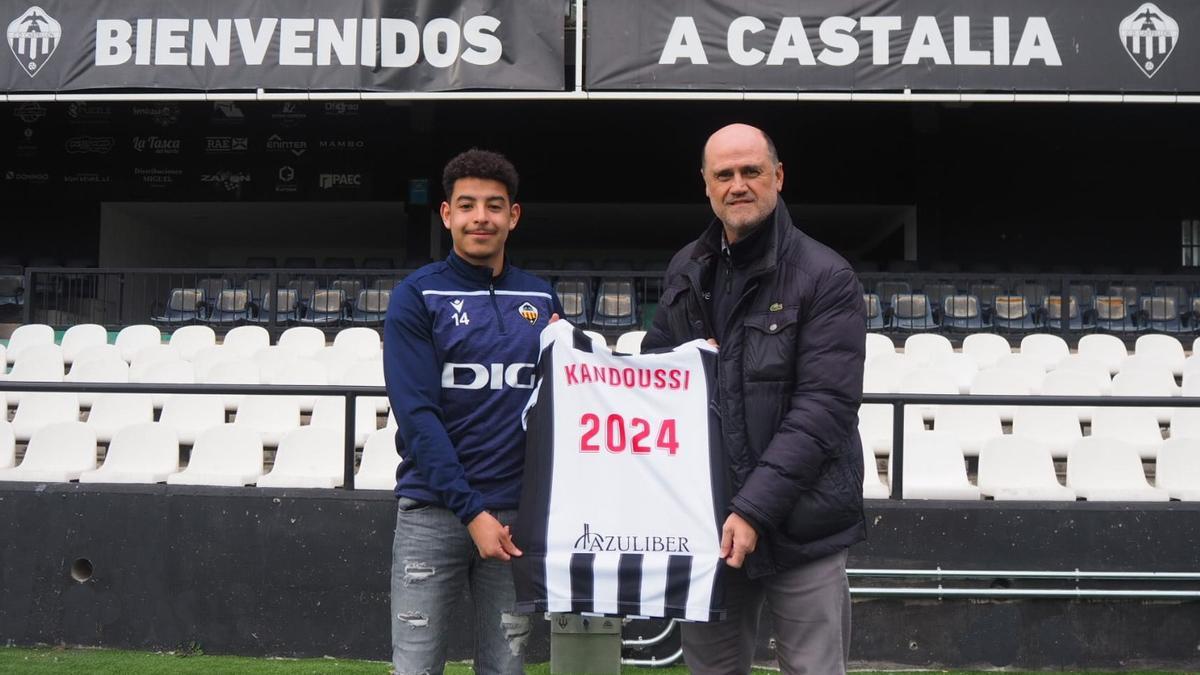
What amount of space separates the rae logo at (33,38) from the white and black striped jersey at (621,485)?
9773 millimetres

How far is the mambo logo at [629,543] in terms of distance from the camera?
2.63 meters

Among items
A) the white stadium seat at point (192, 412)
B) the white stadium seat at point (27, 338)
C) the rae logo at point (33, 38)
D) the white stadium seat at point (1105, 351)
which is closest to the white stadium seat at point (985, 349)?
the white stadium seat at point (1105, 351)

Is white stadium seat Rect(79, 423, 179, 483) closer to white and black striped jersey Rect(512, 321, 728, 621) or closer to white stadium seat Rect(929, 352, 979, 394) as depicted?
white and black striped jersey Rect(512, 321, 728, 621)

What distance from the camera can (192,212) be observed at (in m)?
17.9

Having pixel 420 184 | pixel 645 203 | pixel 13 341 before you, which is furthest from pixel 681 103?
pixel 13 341

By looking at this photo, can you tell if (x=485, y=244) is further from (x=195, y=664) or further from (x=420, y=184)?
(x=420, y=184)

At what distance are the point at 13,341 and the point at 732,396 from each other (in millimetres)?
9324

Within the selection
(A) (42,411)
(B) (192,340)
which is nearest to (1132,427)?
(A) (42,411)

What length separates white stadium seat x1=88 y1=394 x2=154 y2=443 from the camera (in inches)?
272

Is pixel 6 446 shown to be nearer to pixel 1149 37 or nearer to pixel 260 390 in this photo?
pixel 260 390

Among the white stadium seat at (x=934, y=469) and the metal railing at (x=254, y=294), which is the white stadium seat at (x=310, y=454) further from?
the metal railing at (x=254, y=294)

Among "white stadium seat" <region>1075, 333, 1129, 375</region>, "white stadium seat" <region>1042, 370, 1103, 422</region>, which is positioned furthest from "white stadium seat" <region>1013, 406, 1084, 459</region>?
"white stadium seat" <region>1075, 333, 1129, 375</region>

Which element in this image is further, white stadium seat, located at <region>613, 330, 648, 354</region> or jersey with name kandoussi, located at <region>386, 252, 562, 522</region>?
white stadium seat, located at <region>613, 330, 648, 354</region>

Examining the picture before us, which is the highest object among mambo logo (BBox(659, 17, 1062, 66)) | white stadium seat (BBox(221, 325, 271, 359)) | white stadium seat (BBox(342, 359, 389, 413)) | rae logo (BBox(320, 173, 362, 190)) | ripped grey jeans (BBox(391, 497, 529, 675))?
mambo logo (BBox(659, 17, 1062, 66))
